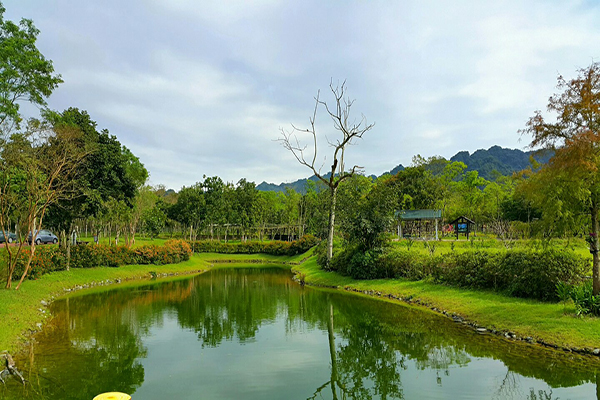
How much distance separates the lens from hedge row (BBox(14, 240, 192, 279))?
66.5ft

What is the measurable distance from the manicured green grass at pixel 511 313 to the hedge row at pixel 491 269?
1.77ft

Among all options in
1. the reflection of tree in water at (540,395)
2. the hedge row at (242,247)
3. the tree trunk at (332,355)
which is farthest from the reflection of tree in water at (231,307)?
the hedge row at (242,247)

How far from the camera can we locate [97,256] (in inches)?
1050

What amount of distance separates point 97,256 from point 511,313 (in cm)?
2568

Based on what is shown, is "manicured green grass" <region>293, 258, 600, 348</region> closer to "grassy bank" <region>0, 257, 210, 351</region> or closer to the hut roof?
"grassy bank" <region>0, 257, 210, 351</region>

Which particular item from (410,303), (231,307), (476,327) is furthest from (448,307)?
(231,307)

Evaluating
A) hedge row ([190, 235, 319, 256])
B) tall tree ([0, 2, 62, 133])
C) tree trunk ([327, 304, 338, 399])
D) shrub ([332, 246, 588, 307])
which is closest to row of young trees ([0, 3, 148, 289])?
tall tree ([0, 2, 62, 133])

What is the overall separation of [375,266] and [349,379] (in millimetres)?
13972

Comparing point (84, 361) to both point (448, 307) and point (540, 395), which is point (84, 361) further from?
point (448, 307)

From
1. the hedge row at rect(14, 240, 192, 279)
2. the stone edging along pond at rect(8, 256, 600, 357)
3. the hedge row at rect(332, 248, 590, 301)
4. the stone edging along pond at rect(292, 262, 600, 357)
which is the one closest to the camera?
the stone edging along pond at rect(292, 262, 600, 357)

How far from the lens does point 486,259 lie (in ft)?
54.0

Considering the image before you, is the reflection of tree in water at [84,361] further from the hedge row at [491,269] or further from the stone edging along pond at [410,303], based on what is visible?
the hedge row at [491,269]

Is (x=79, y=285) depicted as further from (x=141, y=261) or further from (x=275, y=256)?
(x=275, y=256)

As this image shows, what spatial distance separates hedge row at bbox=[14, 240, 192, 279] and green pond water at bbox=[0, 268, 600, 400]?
15.3 ft
